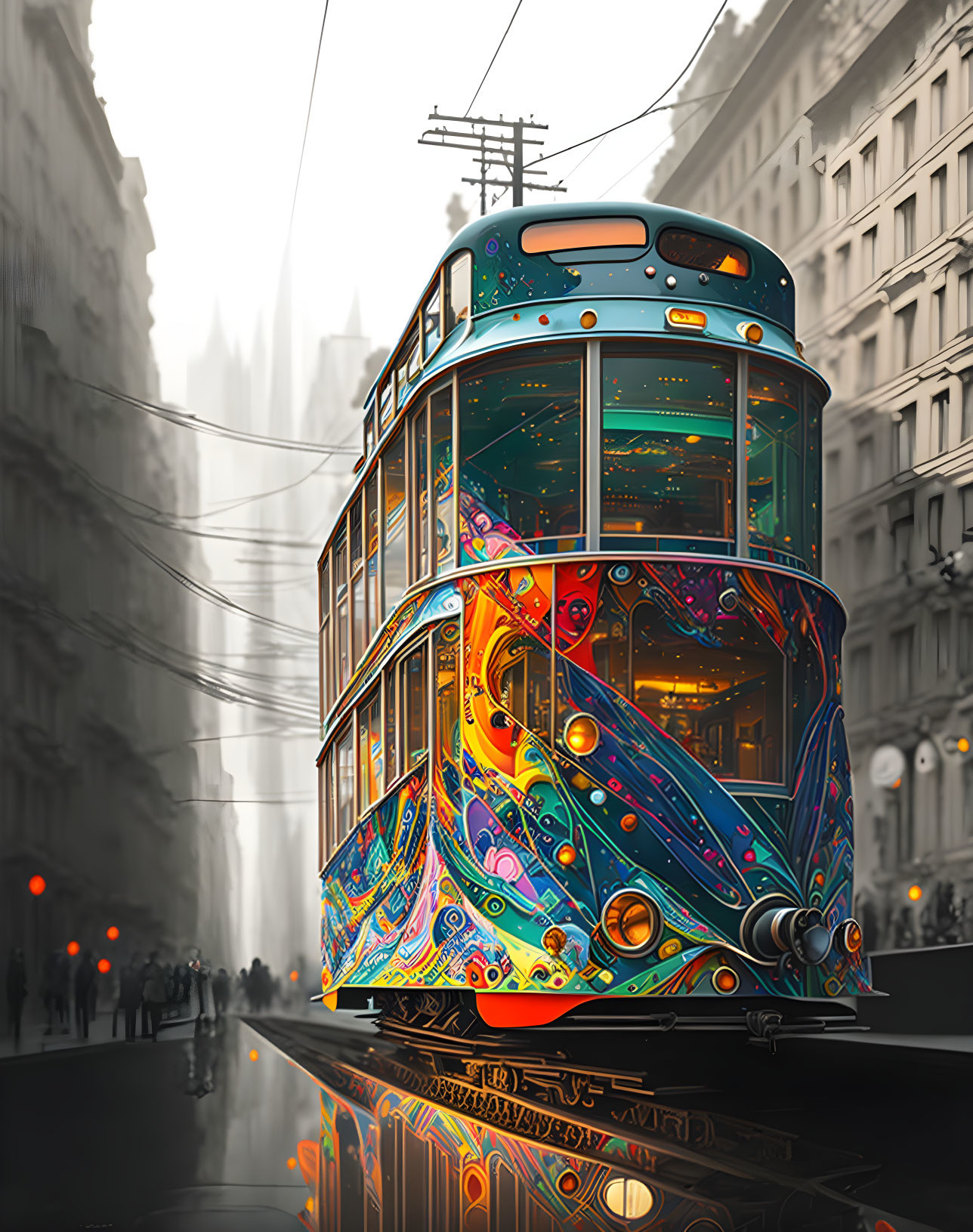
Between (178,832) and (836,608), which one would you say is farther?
(178,832)

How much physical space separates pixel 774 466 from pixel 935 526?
27.4 ft

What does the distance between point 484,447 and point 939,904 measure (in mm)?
9845

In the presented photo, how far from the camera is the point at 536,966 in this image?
874 cm

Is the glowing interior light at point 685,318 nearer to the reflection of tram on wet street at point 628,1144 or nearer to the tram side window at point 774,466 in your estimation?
the tram side window at point 774,466

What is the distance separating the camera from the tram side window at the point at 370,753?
1148 centimetres

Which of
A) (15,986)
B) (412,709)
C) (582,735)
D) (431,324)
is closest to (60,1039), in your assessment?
(15,986)

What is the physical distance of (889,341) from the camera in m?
18.3

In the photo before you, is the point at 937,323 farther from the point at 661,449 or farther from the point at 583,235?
the point at 661,449

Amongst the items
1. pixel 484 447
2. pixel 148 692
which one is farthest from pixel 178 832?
pixel 484 447

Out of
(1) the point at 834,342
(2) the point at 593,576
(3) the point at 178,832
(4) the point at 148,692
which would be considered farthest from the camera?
(3) the point at 178,832

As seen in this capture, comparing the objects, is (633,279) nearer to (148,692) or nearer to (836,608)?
(836,608)

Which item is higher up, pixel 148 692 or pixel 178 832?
pixel 148 692

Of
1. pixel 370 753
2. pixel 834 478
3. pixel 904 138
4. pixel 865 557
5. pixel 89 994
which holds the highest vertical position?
pixel 904 138

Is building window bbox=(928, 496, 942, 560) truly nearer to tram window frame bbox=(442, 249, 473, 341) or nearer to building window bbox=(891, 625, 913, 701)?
building window bbox=(891, 625, 913, 701)
